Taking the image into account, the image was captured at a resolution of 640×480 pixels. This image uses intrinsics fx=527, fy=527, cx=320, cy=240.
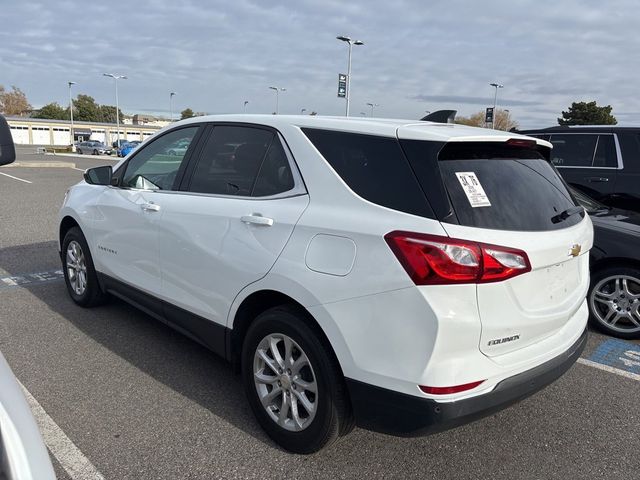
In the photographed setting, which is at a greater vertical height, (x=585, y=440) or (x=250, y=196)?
(x=250, y=196)

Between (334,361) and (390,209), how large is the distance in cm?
76

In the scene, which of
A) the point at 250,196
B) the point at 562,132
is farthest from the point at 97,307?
the point at 562,132

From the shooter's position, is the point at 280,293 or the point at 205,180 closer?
the point at 280,293

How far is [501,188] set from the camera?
2.53 metres

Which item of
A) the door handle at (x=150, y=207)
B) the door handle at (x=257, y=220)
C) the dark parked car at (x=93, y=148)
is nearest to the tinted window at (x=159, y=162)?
the door handle at (x=150, y=207)

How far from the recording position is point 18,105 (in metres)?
106

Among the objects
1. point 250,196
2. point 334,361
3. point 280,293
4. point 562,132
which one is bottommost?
point 334,361

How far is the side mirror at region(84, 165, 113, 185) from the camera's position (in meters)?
4.37

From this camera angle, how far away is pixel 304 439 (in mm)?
2686

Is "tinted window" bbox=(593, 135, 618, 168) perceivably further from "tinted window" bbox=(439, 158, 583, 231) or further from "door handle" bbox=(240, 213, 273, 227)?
"door handle" bbox=(240, 213, 273, 227)

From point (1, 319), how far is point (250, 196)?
300 cm

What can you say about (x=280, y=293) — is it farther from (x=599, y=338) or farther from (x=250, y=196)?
(x=599, y=338)

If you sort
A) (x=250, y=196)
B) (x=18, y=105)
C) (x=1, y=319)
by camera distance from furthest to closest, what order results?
1. (x=18, y=105)
2. (x=1, y=319)
3. (x=250, y=196)

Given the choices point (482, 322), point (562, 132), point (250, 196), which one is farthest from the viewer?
point (562, 132)
